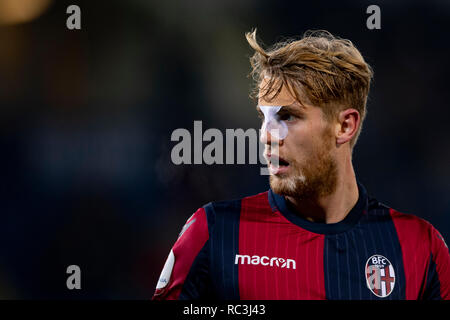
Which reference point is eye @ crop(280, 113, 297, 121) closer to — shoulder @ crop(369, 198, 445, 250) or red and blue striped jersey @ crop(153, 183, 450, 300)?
red and blue striped jersey @ crop(153, 183, 450, 300)

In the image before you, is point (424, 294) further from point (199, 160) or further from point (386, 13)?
point (386, 13)

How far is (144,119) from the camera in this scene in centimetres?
513

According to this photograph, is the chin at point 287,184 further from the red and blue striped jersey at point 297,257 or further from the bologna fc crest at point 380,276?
the bologna fc crest at point 380,276

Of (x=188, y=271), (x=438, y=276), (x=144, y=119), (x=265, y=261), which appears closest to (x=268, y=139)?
(x=265, y=261)

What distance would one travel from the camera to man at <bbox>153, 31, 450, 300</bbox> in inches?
91.6

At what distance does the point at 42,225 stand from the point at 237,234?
3.06 m

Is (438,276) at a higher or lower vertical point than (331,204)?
lower

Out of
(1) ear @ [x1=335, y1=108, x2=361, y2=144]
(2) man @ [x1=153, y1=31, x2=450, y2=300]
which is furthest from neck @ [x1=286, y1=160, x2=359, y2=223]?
(1) ear @ [x1=335, y1=108, x2=361, y2=144]

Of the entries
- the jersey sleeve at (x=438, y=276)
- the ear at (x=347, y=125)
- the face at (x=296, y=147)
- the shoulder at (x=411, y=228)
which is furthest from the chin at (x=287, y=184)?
the jersey sleeve at (x=438, y=276)

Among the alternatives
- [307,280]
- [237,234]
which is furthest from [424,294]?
[237,234]

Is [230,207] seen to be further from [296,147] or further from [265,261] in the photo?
[296,147]

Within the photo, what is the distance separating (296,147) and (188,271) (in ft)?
2.31

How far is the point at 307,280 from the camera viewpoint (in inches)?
91.7
